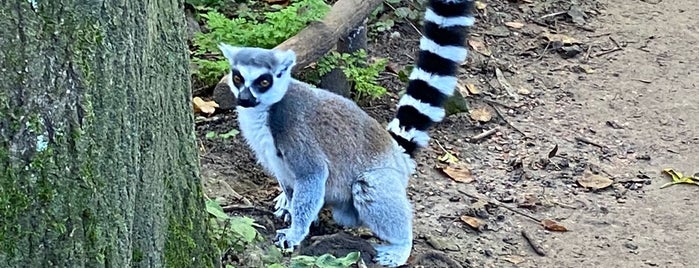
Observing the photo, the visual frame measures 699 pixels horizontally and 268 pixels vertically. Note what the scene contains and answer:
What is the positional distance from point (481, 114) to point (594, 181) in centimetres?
99

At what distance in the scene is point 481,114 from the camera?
6668 millimetres

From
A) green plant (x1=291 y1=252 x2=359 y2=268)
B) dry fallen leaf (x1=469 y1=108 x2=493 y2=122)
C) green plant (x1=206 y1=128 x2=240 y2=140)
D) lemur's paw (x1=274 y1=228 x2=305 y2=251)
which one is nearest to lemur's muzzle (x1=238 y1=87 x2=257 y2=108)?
lemur's paw (x1=274 y1=228 x2=305 y2=251)

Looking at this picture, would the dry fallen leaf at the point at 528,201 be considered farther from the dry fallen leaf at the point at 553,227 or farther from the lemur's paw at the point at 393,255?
the lemur's paw at the point at 393,255

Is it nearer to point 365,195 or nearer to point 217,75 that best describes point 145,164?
point 365,195

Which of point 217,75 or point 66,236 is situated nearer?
point 66,236

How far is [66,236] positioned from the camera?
2.41 meters

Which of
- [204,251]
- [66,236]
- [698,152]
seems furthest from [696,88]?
[66,236]

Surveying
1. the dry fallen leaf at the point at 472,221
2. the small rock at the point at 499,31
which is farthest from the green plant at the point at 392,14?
the dry fallen leaf at the point at 472,221

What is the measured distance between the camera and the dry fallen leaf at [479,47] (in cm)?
751

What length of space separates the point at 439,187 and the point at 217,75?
1398 mm

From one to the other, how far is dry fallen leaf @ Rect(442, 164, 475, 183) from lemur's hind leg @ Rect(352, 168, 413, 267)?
39.3 inches

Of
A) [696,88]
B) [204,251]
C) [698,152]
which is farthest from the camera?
[696,88]

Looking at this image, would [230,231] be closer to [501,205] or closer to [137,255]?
[137,255]

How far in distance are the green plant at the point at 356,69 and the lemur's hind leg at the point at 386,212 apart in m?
1.11
